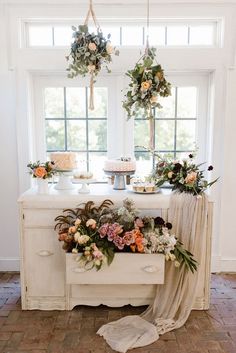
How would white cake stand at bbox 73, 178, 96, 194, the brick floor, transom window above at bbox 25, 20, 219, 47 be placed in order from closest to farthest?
the brick floor
white cake stand at bbox 73, 178, 96, 194
transom window above at bbox 25, 20, 219, 47

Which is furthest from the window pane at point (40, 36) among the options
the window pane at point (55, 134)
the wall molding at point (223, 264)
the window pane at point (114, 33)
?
the wall molding at point (223, 264)

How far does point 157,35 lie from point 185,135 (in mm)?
1021

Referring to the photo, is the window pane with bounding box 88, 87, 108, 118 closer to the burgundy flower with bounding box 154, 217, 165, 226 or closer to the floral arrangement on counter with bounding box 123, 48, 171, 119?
the floral arrangement on counter with bounding box 123, 48, 171, 119

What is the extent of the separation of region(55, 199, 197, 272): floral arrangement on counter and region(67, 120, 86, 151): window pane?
3.37 ft

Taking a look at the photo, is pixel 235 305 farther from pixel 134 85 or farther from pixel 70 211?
pixel 134 85

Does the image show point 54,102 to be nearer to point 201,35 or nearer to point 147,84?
point 147,84

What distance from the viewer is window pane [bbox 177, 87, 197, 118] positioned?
10.8 feet

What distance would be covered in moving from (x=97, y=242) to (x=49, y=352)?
79 centimetres

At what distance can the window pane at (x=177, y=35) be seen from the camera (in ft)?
10.3

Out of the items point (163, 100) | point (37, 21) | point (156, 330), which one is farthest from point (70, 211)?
point (37, 21)

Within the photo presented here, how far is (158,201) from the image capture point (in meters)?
2.56

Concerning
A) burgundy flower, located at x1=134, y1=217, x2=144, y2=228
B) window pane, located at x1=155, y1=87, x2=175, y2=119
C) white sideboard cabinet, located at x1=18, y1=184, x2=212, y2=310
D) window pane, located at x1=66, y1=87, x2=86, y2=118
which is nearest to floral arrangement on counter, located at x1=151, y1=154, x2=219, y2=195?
white sideboard cabinet, located at x1=18, y1=184, x2=212, y2=310

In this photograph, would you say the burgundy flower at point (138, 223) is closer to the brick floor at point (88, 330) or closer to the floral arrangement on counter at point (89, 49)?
the brick floor at point (88, 330)

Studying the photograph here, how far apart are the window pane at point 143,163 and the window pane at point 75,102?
28.2 inches
